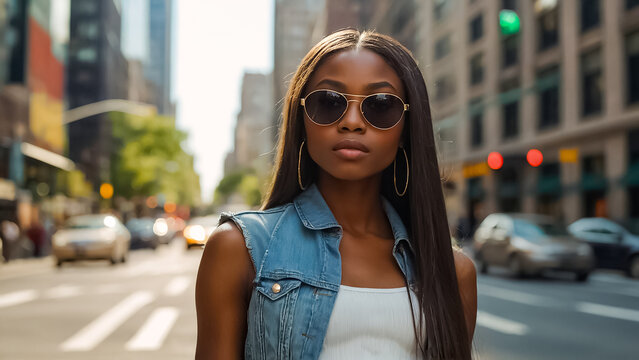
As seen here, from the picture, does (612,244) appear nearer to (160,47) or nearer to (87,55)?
(87,55)

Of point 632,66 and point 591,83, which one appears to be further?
point 591,83

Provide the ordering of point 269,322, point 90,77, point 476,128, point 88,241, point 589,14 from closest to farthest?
point 269,322 → point 88,241 → point 589,14 → point 476,128 → point 90,77

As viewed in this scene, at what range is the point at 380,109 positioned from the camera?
2.06 meters

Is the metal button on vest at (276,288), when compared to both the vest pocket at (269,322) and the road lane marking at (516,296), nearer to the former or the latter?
the vest pocket at (269,322)

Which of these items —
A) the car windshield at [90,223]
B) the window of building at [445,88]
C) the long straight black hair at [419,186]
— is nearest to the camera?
the long straight black hair at [419,186]

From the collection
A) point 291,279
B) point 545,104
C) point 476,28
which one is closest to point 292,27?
point 476,28

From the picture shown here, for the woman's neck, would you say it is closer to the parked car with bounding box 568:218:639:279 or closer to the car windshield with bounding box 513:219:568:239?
the car windshield with bounding box 513:219:568:239

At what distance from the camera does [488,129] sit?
40531 millimetres

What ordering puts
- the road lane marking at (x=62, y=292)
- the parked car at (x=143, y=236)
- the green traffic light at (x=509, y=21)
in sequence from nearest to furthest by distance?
the green traffic light at (x=509, y=21) → the road lane marking at (x=62, y=292) → the parked car at (x=143, y=236)

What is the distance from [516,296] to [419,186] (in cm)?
1166

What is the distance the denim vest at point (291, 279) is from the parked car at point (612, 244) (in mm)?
17244

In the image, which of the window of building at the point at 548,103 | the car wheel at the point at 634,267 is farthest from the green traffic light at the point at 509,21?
the window of building at the point at 548,103

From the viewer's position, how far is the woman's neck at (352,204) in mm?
2139

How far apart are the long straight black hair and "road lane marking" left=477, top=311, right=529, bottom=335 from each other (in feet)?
23.7
